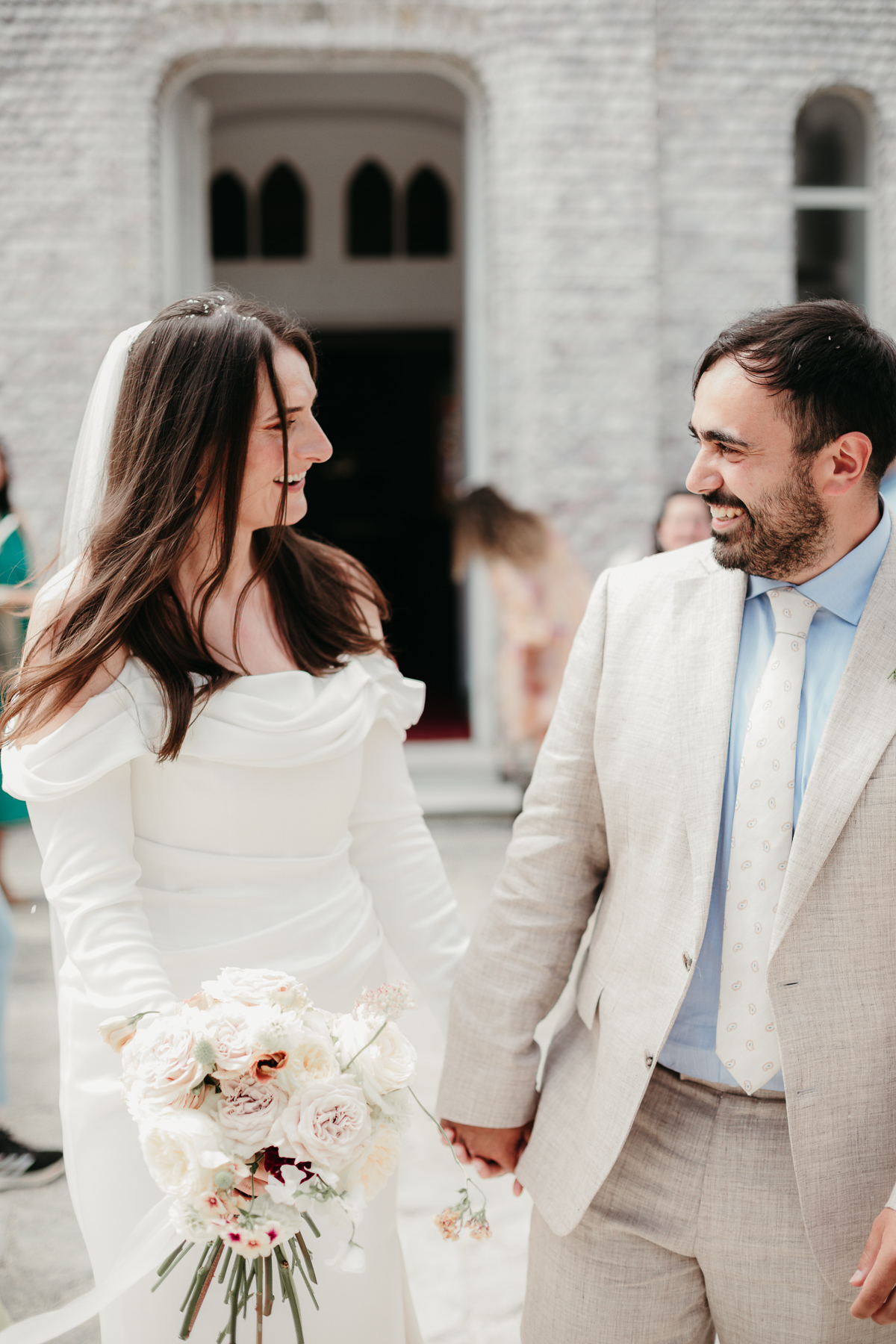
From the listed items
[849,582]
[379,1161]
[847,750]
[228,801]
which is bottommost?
[379,1161]

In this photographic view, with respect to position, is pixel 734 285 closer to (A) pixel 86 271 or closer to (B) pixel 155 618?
(A) pixel 86 271

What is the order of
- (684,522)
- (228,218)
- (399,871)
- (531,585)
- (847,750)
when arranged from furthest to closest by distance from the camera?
(228,218)
(531,585)
(684,522)
(399,871)
(847,750)

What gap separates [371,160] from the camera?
9688 mm

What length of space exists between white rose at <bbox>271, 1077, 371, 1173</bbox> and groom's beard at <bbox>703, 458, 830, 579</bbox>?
0.90 meters

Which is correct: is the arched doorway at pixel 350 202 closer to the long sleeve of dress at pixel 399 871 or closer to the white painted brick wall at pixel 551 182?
the white painted brick wall at pixel 551 182

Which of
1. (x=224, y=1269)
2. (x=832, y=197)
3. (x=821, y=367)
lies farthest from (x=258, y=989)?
(x=832, y=197)

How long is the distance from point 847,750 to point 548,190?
6.40 m

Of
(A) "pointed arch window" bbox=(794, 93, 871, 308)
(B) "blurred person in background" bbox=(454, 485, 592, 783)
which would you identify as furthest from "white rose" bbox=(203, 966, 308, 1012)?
(A) "pointed arch window" bbox=(794, 93, 871, 308)

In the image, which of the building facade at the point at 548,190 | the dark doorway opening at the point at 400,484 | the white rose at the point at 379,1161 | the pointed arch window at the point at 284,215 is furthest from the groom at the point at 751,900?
the dark doorway opening at the point at 400,484

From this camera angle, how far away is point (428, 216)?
33.0 ft

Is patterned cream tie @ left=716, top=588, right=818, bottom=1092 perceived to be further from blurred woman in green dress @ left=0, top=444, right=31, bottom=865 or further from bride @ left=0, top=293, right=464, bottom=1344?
blurred woman in green dress @ left=0, top=444, right=31, bottom=865

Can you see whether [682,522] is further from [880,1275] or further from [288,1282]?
[288,1282]

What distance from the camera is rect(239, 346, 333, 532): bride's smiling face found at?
186 centimetres

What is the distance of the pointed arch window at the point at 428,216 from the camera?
984cm
